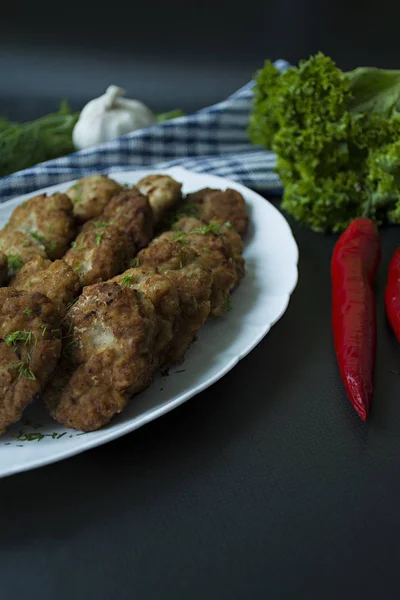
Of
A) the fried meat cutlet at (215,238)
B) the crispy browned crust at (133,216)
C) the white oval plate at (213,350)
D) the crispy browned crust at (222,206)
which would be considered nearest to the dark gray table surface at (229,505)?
the white oval plate at (213,350)

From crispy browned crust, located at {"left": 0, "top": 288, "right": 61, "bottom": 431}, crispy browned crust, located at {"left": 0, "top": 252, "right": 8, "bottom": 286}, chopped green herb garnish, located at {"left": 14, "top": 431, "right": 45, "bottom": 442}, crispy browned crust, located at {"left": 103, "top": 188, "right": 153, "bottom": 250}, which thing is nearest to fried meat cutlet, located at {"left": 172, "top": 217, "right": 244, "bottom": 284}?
crispy browned crust, located at {"left": 103, "top": 188, "right": 153, "bottom": 250}

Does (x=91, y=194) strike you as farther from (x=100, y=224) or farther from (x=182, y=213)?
(x=182, y=213)

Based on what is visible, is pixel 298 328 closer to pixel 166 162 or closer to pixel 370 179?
pixel 370 179

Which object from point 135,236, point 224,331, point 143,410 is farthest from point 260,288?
point 143,410

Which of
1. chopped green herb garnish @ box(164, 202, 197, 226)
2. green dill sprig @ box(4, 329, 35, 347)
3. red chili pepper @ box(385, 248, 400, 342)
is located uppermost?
green dill sprig @ box(4, 329, 35, 347)

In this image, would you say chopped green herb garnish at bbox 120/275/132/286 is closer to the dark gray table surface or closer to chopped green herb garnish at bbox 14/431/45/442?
the dark gray table surface

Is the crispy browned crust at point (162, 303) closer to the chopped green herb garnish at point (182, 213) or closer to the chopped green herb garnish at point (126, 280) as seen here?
the chopped green herb garnish at point (126, 280)

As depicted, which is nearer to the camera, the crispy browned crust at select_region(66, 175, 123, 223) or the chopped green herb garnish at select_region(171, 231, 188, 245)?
the chopped green herb garnish at select_region(171, 231, 188, 245)
